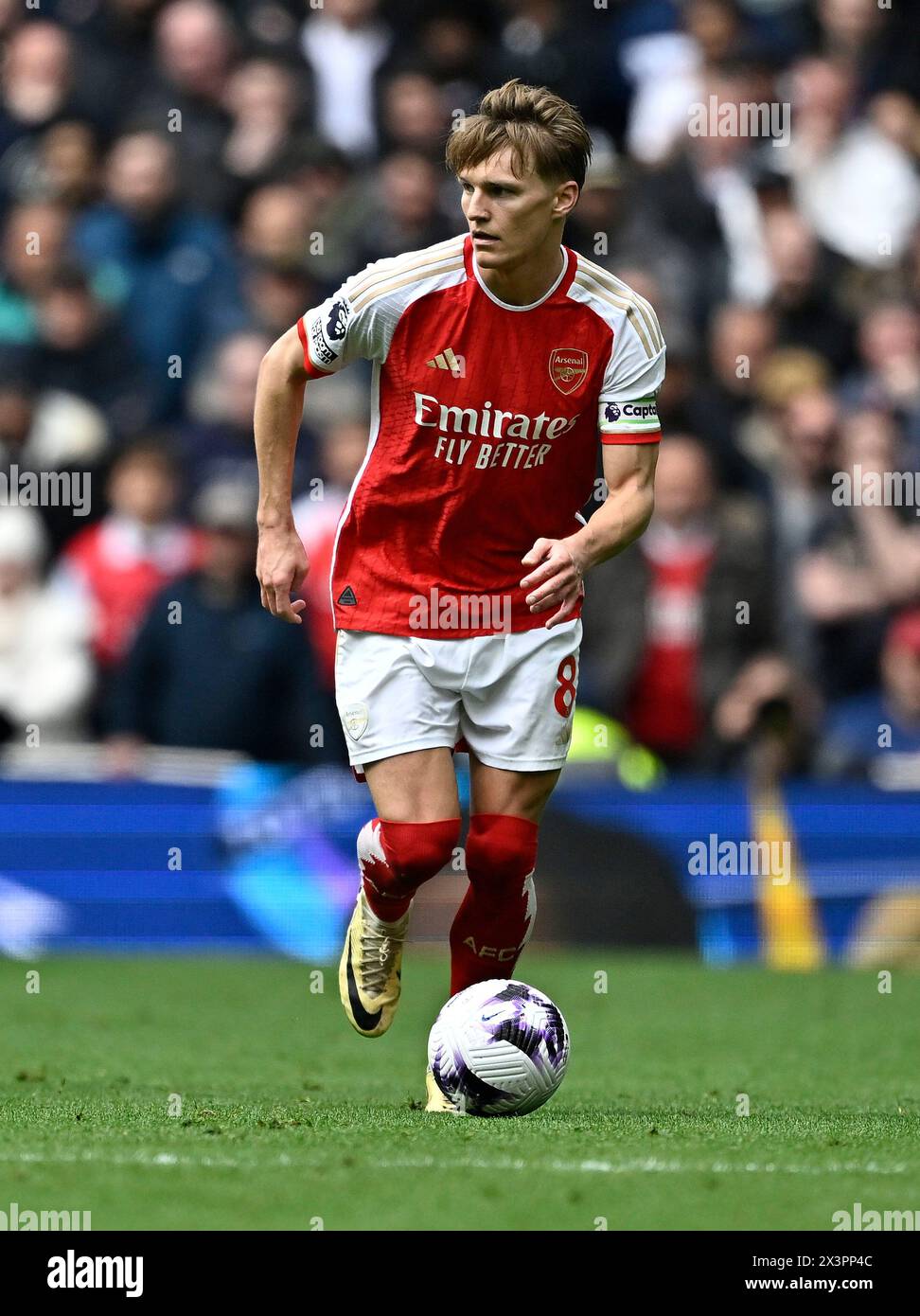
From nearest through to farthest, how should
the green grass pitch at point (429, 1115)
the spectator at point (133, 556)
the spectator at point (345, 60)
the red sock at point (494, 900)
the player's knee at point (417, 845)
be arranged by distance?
1. the green grass pitch at point (429, 1115)
2. the player's knee at point (417, 845)
3. the red sock at point (494, 900)
4. the spectator at point (133, 556)
5. the spectator at point (345, 60)

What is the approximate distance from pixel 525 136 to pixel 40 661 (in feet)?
20.4

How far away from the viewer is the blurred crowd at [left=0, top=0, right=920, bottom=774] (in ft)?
37.3

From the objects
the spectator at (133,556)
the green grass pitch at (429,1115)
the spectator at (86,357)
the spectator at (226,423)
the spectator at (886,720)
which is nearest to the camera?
the green grass pitch at (429,1115)

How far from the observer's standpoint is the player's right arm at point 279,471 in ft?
19.6

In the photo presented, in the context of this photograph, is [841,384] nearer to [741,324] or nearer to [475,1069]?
[741,324]

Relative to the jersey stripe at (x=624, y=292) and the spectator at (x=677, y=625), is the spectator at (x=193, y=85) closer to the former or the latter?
the spectator at (x=677, y=625)

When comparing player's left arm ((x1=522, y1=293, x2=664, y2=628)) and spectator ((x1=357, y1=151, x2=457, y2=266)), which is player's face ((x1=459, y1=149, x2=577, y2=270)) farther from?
spectator ((x1=357, y1=151, x2=457, y2=266))

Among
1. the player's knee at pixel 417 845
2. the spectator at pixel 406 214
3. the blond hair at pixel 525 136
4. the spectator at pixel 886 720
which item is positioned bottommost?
the spectator at pixel 886 720

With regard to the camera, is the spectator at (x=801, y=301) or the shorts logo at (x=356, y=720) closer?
the shorts logo at (x=356, y=720)

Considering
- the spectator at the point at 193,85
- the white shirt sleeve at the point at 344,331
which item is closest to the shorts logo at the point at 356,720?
the white shirt sleeve at the point at 344,331

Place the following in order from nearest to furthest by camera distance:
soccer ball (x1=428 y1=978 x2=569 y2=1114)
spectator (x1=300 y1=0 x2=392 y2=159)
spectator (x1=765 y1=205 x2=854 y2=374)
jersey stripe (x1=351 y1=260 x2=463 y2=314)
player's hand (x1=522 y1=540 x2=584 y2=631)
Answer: player's hand (x1=522 y1=540 x2=584 y2=631) → soccer ball (x1=428 y1=978 x2=569 y2=1114) → jersey stripe (x1=351 y1=260 x2=463 y2=314) → spectator (x1=765 y1=205 x2=854 y2=374) → spectator (x1=300 y1=0 x2=392 y2=159)

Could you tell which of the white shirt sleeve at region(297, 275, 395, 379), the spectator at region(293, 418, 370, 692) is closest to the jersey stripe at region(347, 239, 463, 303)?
the white shirt sleeve at region(297, 275, 395, 379)

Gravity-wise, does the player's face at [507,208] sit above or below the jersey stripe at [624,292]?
above
